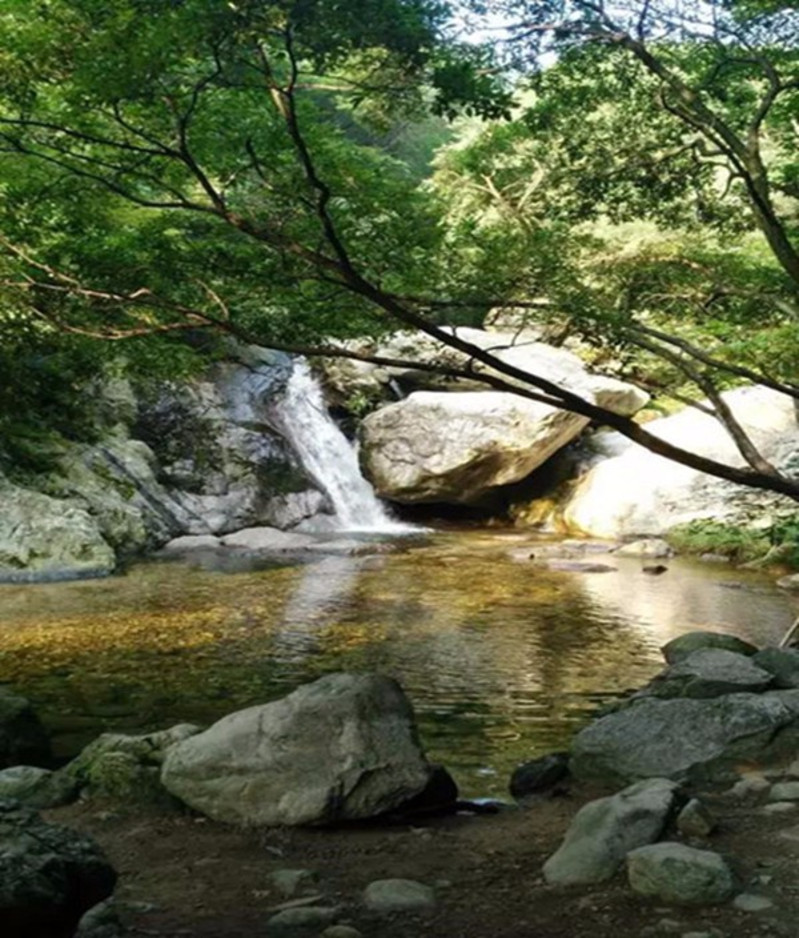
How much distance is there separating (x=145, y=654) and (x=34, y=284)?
453 cm

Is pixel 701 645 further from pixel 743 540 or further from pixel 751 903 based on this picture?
pixel 743 540

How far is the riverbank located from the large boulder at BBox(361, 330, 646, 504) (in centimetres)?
1658

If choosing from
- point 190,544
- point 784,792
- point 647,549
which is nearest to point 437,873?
A: point 784,792

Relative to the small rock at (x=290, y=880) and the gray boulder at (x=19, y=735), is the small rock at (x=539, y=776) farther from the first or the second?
the gray boulder at (x=19, y=735)

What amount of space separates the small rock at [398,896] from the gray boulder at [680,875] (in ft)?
2.73

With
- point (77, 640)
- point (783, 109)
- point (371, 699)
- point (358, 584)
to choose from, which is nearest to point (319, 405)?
point (358, 584)

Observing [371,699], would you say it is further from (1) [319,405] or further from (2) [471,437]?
(1) [319,405]

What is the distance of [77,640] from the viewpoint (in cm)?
1054

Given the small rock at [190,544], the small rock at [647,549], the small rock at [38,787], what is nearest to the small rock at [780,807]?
the small rock at [38,787]

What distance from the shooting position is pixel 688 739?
18.8ft

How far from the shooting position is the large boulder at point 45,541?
14.5 m

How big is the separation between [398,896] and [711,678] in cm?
328

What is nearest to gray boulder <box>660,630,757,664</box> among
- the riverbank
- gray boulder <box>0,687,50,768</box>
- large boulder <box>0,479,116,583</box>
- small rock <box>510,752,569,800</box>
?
small rock <box>510,752,569,800</box>

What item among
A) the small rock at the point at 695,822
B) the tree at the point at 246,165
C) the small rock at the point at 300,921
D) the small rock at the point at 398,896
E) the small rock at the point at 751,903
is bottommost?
the small rock at the point at 398,896
